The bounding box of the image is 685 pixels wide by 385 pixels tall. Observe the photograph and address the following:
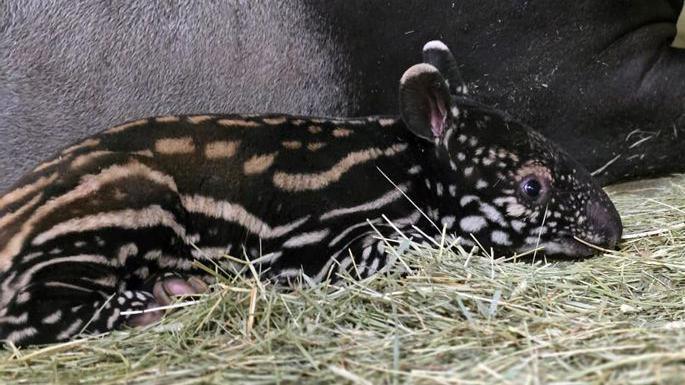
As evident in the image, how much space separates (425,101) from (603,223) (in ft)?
2.42

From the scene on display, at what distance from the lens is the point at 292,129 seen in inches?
131

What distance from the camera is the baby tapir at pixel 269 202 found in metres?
2.87

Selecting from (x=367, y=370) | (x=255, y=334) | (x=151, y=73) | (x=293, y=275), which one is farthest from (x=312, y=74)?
(x=367, y=370)

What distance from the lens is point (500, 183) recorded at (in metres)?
3.29

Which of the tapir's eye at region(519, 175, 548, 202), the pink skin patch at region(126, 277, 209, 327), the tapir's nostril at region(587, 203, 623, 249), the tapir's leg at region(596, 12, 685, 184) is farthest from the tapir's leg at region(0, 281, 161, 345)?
the tapir's leg at region(596, 12, 685, 184)

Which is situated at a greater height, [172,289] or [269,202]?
[269,202]

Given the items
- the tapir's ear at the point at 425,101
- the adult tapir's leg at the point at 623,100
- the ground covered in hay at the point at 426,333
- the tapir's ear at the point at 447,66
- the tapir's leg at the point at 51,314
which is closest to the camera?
the ground covered in hay at the point at 426,333

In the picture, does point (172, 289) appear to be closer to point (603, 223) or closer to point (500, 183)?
point (500, 183)

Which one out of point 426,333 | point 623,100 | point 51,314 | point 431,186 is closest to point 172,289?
point 51,314

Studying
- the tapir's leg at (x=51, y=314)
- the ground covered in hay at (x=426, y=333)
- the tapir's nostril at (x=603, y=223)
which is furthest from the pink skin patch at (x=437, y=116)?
the tapir's leg at (x=51, y=314)

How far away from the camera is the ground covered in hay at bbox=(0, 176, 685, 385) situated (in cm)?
237

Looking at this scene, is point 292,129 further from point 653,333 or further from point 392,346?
point 653,333

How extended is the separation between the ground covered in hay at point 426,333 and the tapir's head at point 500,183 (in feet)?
0.34

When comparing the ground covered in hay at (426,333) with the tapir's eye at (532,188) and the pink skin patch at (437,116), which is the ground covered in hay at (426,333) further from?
the pink skin patch at (437,116)
